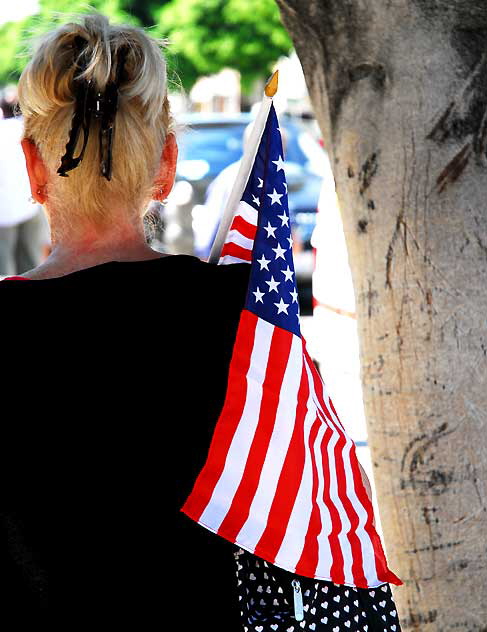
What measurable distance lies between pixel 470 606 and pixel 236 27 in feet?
85.7

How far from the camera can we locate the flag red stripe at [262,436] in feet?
7.22

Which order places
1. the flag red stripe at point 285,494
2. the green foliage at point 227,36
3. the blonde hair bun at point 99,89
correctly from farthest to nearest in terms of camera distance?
the green foliage at point 227,36, the flag red stripe at point 285,494, the blonde hair bun at point 99,89

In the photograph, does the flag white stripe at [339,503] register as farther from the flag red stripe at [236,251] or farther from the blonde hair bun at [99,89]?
the blonde hair bun at [99,89]

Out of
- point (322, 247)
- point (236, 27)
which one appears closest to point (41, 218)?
point (322, 247)

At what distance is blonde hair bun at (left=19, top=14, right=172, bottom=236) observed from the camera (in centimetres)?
212

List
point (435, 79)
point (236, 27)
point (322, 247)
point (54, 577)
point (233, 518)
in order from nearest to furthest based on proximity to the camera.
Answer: point (54, 577) → point (233, 518) → point (435, 79) → point (322, 247) → point (236, 27)

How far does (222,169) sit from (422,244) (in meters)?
9.24

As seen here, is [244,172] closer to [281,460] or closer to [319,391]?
[319,391]

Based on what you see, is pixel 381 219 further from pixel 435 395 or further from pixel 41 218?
pixel 41 218

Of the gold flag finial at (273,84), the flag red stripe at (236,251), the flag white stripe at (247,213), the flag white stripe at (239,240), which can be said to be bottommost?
the flag red stripe at (236,251)

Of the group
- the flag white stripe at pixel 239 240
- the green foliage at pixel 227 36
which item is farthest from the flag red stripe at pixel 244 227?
the green foliage at pixel 227 36

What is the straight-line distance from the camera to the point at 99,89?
2.10 m

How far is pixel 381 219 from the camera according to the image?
2627mm

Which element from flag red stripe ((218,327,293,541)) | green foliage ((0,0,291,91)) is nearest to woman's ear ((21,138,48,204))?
flag red stripe ((218,327,293,541))
